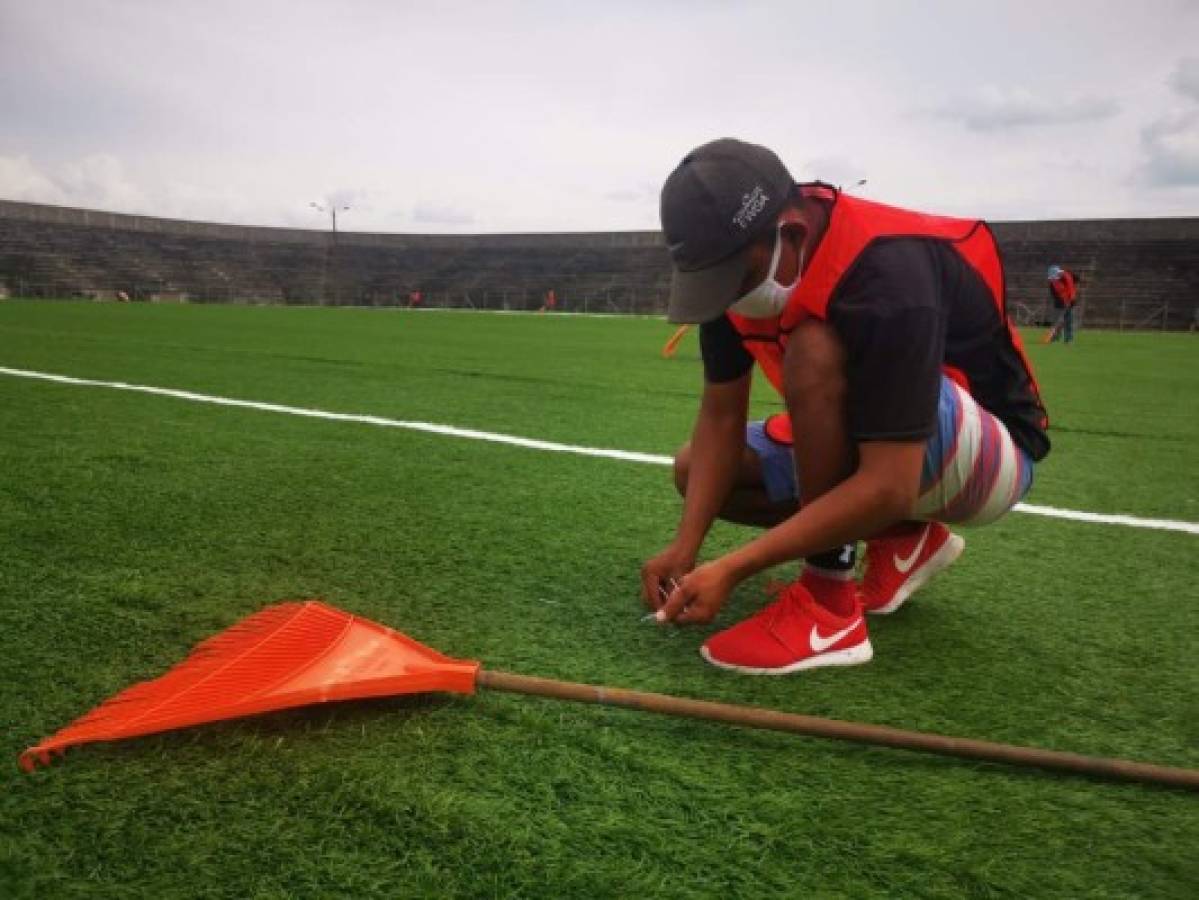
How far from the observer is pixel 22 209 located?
37688 mm

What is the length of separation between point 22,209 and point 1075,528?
148ft

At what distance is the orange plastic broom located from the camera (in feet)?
4.38

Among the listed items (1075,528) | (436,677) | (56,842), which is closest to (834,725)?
(436,677)

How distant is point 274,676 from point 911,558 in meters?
1.46

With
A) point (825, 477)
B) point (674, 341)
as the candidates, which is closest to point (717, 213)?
point (825, 477)

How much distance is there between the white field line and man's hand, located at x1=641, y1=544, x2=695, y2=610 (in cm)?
173

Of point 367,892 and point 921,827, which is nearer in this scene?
point 367,892

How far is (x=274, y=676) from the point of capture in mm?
1489

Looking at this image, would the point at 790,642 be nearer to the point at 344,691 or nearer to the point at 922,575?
the point at 922,575

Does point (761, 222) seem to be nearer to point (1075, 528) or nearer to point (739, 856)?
point (739, 856)

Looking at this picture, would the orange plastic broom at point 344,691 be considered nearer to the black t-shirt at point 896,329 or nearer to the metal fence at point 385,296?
the black t-shirt at point 896,329

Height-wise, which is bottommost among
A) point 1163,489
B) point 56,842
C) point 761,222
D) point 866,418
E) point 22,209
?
point 56,842

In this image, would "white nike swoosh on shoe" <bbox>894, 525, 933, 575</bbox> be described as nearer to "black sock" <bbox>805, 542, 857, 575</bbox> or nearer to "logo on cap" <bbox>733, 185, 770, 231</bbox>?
"black sock" <bbox>805, 542, 857, 575</bbox>

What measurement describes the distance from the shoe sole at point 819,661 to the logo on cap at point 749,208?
85cm
